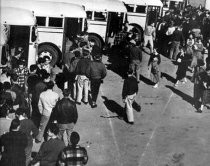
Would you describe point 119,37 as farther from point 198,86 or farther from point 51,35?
point 198,86

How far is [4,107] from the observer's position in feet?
29.1

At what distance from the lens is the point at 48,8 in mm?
16766

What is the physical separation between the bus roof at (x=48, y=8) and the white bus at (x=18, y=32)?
106 centimetres

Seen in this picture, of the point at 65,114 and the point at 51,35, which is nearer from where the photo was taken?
the point at 65,114

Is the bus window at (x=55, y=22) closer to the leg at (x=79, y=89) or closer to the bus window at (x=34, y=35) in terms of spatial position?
the bus window at (x=34, y=35)

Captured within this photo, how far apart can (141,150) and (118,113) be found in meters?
2.75

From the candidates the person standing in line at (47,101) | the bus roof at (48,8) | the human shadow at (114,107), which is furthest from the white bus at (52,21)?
the person standing in line at (47,101)

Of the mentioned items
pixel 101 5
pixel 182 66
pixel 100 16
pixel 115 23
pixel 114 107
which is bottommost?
pixel 114 107

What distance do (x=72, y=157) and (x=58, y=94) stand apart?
647cm

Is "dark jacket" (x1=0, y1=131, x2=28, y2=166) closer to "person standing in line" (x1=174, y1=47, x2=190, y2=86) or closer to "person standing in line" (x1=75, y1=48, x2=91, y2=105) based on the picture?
"person standing in line" (x1=75, y1=48, x2=91, y2=105)

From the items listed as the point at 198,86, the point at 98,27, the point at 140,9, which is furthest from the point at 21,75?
the point at 140,9

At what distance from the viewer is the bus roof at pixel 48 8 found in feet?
54.2

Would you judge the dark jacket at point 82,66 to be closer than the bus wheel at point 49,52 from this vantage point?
Yes

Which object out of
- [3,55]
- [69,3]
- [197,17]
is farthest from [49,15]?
[197,17]
